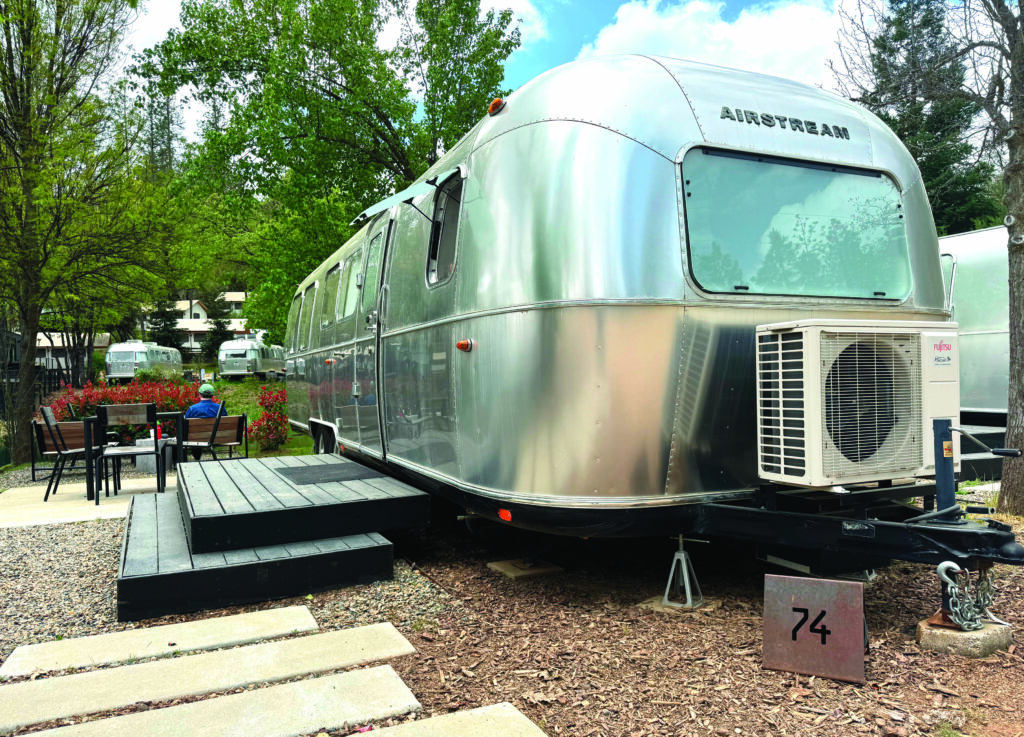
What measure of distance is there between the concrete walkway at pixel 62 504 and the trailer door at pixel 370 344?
2205 mm

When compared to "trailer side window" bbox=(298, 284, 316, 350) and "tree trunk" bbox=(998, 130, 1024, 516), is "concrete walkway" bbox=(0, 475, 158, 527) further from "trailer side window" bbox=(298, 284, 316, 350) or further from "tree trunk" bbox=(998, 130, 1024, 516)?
"tree trunk" bbox=(998, 130, 1024, 516)

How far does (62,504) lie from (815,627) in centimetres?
771

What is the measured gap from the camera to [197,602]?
13.6ft

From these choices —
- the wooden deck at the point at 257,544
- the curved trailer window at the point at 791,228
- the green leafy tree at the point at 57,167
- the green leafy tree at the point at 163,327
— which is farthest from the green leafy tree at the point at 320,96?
the green leafy tree at the point at 163,327

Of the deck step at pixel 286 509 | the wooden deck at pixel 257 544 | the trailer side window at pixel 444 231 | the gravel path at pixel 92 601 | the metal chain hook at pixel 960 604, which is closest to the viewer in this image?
the metal chain hook at pixel 960 604

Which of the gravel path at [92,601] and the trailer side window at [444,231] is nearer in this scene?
Answer: the gravel path at [92,601]

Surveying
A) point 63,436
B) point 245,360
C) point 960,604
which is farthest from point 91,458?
point 245,360

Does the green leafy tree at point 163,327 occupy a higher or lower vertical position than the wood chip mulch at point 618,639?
higher

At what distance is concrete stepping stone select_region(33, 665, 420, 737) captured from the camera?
2.75m

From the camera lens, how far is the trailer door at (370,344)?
6.19m

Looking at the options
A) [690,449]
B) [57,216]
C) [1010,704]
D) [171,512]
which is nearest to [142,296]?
[57,216]

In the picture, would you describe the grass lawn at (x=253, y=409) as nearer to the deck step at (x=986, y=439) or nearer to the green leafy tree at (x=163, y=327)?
the deck step at (x=986, y=439)

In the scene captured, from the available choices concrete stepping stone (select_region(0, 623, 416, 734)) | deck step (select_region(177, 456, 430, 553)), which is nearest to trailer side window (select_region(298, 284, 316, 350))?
deck step (select_region(177, 456, 430, 553))

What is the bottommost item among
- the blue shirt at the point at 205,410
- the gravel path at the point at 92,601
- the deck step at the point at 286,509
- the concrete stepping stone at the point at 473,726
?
the gravel path at the point at 92,601
